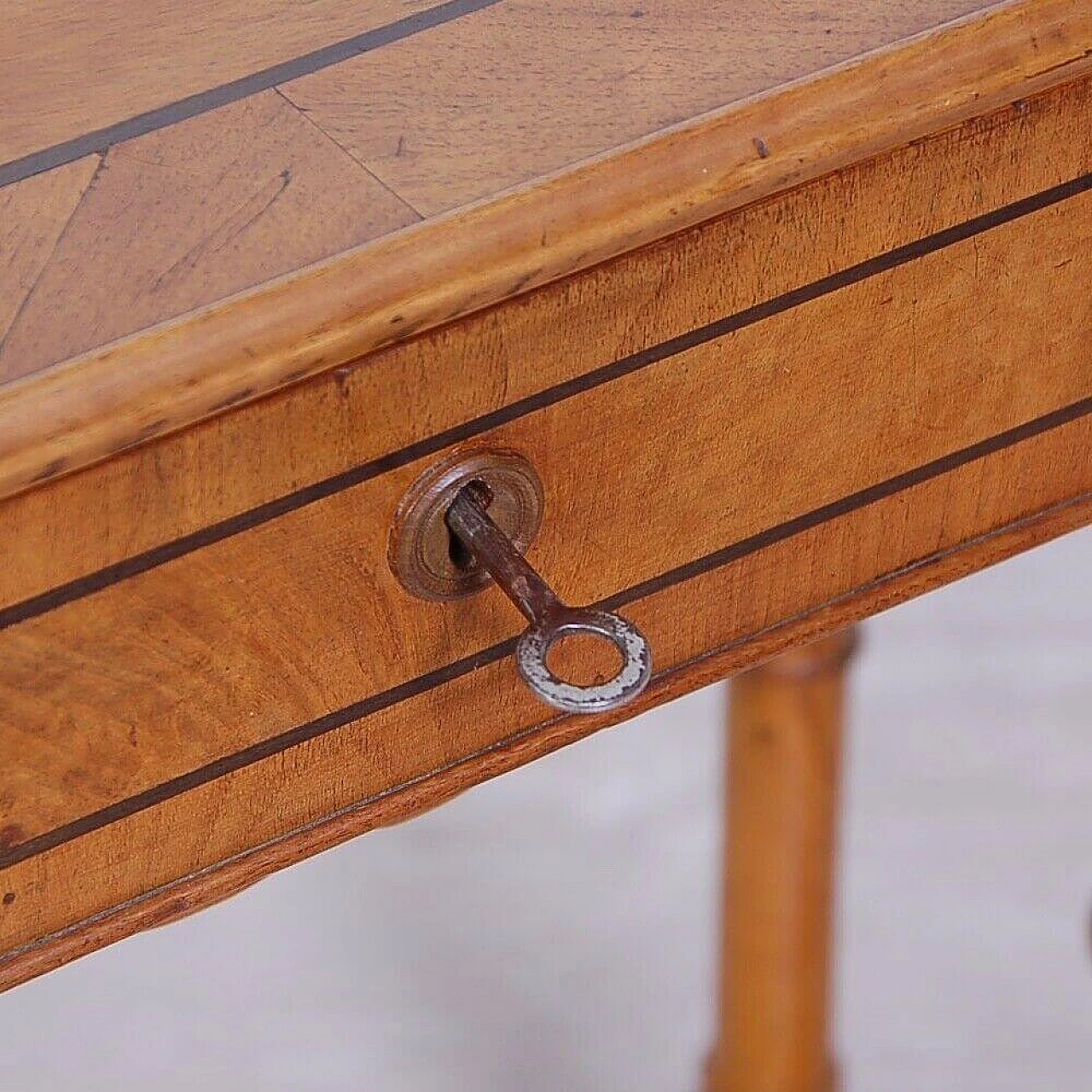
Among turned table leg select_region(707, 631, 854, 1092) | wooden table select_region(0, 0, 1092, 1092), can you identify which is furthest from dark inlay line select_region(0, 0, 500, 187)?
turned table leg select_region(707, 631, 854, 1092)

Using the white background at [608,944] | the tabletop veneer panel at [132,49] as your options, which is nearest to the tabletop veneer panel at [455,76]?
the tabletop veneer panel at [132,49]

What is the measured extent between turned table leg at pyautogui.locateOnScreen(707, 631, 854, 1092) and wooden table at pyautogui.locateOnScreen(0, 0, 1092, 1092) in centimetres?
26

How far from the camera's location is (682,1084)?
1200 mm

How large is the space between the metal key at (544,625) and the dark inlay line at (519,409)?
2cm

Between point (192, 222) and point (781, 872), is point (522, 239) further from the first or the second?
→ point (781, 872)

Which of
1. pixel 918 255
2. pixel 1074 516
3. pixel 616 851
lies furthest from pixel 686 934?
pixel 918 255

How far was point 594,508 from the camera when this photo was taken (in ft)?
2.00

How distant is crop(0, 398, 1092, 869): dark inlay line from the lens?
0.58 metres

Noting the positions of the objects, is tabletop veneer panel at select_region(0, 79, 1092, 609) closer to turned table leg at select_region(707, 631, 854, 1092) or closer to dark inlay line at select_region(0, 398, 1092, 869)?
dark inlay line at select_region(0, 398, 1092, 869)

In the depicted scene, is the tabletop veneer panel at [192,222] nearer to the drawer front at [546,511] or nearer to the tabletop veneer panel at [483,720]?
the drawer front at [546,511]

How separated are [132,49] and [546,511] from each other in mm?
158

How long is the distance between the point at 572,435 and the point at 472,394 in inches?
1.5

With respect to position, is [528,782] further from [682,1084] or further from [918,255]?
[918,255]

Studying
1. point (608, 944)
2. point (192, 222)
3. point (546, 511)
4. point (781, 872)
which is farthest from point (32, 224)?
point (608, 944)
